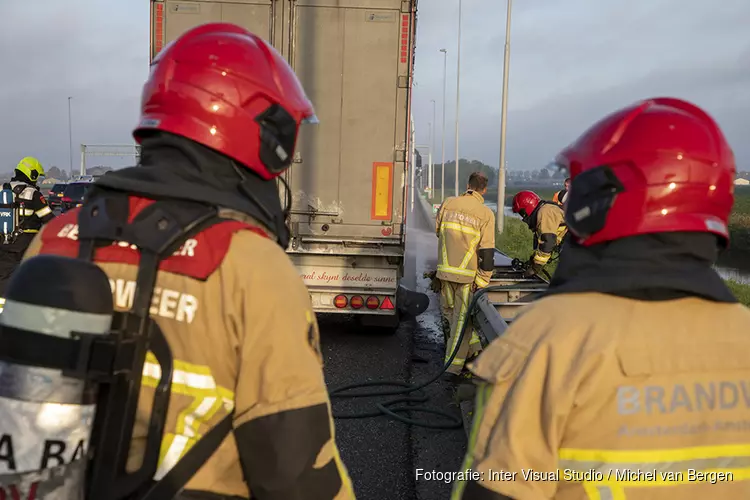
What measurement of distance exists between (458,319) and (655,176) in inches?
216

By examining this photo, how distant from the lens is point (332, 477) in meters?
1.47

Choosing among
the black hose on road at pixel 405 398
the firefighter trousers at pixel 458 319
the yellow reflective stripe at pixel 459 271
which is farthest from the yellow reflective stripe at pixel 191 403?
the yellow reflective stripe at pixel 459 271

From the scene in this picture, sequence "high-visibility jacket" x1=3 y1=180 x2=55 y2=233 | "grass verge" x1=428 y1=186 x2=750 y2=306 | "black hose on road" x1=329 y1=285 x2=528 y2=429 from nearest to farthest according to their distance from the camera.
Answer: "black hose on road" x1=329 y1=285 x2=528 y2=429, "high-visibility jacket" x1=3 y1=180 x2=55 y2=233, "grass verge" x1=428 y1=186 x2=750 y2=306

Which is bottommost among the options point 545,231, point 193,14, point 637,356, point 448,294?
point 448,294

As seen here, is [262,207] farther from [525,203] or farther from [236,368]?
[525,203]

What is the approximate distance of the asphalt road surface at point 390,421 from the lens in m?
4.29

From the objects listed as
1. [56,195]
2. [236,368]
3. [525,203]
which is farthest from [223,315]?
[56,195]

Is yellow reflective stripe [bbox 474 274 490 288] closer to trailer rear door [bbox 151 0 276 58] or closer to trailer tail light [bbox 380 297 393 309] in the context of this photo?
trailer tail light [bbox 380 297 393 309]

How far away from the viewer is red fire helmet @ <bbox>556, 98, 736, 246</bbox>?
1499 mm

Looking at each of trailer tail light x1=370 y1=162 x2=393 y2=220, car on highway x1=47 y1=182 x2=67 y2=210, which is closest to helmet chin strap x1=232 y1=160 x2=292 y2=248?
trailer tail light x1=370 y1=162 x2=393 y2=220

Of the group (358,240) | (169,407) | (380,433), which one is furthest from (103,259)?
(358,240)

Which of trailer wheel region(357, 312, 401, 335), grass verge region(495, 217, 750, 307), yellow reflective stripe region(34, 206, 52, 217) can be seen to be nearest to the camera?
trailer wheel region(357, 312, 401, 335)

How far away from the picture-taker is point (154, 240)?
4.72ft

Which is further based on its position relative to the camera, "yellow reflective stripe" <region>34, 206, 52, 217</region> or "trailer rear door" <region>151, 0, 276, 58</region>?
"yellow reflective stripe" <region>34, 206, 52, 217</region>
